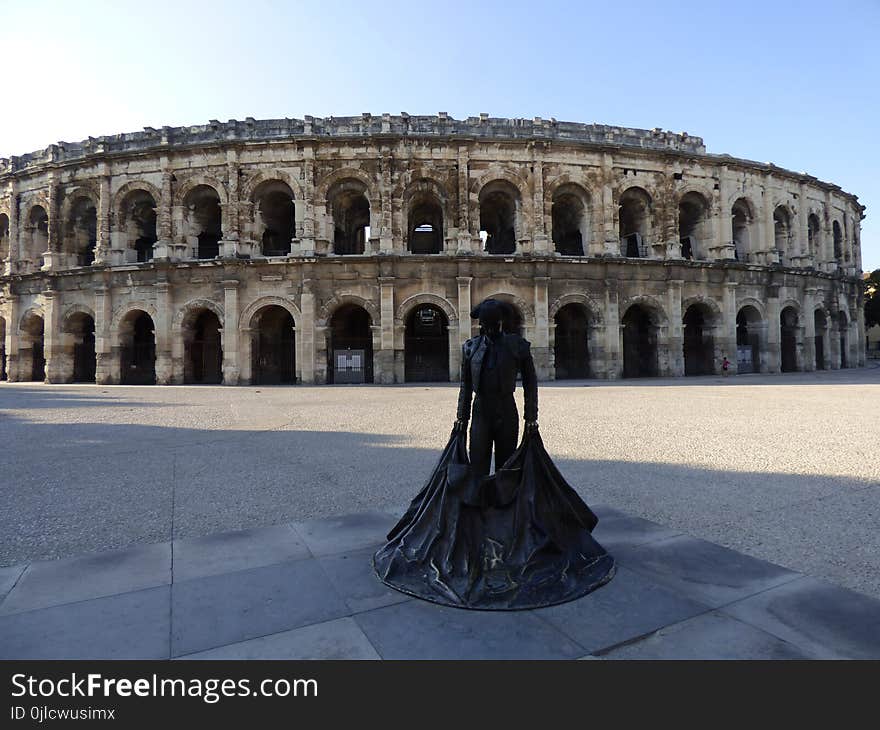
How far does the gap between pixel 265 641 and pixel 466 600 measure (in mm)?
1035

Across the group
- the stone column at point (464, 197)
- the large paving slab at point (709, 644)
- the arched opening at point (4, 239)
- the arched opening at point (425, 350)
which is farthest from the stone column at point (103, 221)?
the large paving slab at point (709, 644)

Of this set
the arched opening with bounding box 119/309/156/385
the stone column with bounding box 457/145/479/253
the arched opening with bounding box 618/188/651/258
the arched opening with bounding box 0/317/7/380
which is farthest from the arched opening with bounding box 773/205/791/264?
the arched opening with bounding box 0/317/7/380

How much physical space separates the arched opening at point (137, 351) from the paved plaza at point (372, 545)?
16.8 metres

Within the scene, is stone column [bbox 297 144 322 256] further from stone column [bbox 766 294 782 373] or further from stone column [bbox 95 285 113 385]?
stone column [bbox 766 294 782 373]

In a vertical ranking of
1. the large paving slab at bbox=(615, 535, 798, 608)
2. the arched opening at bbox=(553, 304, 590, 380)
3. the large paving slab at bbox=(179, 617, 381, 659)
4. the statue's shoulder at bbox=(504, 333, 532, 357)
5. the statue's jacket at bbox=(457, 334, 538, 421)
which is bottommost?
the large paving slab at bbox=(179, 617, 381, 659)

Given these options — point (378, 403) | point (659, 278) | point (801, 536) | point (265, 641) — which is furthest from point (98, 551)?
point (659, 278)

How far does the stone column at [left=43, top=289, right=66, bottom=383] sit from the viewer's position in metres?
22.1

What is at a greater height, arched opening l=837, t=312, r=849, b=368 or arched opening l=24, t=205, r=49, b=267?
arched opening l=24, t=205, r=49, b=267

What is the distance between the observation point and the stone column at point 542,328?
20469 mm

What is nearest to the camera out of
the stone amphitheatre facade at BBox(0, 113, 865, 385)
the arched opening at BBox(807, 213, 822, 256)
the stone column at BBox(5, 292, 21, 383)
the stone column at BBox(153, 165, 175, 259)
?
the stone amphitheatre facade at BBox(0, 113, 865, 385)

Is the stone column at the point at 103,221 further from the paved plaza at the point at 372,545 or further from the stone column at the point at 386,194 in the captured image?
the paved plaza at the point at 372,545

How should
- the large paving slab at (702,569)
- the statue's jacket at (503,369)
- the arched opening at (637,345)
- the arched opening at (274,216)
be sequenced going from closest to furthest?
the large paving slab at (702,569)
the statue's jacket at (503,369)
the arched opening at (274,216)
the arched opening at (637,345)

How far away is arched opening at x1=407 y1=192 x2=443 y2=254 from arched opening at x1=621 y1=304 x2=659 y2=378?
11.6m

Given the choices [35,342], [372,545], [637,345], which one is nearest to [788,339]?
[637,345]
